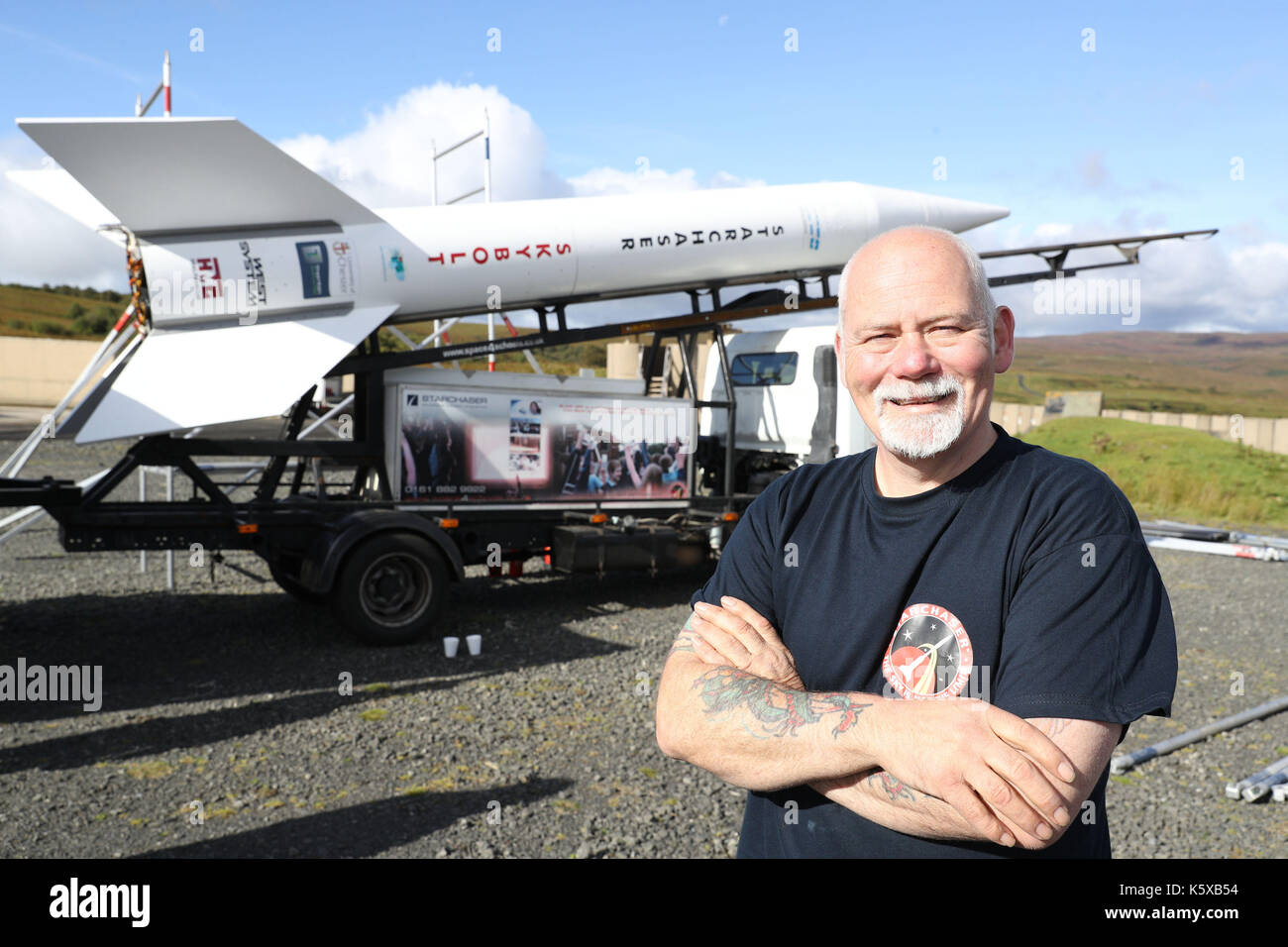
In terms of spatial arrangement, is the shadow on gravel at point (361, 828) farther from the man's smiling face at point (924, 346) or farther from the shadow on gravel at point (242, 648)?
the man's smiling face at point (924, 346)

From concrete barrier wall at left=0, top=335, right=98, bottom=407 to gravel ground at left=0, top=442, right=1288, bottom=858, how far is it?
31.7 metres

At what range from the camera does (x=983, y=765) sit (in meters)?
1.39

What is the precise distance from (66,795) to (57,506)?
8.72 feet

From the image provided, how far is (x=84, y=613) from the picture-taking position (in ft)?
26.0

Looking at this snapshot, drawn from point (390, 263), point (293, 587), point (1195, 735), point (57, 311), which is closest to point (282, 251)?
point (390, 263)

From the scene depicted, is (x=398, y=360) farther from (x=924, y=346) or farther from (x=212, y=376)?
(x=924, y=346)

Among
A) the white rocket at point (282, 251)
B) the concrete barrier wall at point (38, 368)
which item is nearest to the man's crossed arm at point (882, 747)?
the white rocket at point (282, 251)

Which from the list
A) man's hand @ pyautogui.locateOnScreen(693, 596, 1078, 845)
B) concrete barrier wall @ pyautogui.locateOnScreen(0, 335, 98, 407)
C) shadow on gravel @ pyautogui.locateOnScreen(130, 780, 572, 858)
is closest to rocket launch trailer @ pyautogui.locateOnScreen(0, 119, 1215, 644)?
shadow on gravel @ pyautogui.locateOnScreen(130, 780, 572, 858)

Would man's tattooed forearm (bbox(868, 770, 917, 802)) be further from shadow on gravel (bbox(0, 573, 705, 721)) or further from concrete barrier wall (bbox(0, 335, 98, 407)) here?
concrete barrier wall (bbox(0, 335, 98, 407))

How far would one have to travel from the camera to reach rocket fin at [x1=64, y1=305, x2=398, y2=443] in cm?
660

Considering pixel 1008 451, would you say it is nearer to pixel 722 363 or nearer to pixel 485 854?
pixel 485 854

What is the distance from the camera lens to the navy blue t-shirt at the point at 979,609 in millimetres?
1438

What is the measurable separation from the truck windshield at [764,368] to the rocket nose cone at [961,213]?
2131 mm

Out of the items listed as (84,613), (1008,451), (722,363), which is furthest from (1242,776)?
(84,613)
